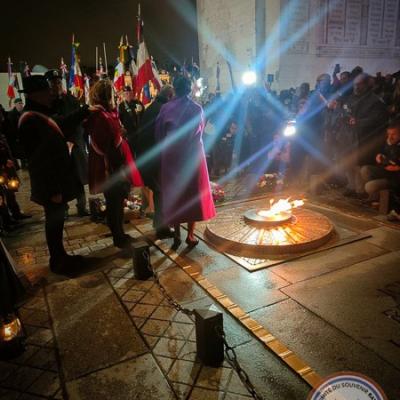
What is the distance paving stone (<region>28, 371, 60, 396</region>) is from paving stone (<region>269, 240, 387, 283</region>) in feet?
8.05

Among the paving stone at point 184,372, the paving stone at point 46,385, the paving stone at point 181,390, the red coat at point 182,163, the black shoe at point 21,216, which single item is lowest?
the black shoe at point 21,216

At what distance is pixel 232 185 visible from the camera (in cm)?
842

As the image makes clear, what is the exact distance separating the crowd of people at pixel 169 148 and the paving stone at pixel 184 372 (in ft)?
7.50

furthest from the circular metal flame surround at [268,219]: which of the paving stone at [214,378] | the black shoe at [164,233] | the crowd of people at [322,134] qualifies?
the paving stone at [214,378]

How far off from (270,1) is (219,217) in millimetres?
9008

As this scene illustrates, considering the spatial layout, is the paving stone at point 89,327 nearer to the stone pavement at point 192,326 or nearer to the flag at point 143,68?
the stone pavement at point 192,326

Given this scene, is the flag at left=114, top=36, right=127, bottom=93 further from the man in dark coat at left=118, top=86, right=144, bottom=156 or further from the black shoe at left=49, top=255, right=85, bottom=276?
the black shoe at left=49, top=255, right=85, bottom=276

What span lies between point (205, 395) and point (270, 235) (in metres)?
2.76

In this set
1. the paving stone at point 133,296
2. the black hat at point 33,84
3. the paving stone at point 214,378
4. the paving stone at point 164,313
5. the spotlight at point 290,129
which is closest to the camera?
the paving stone at point 214,378

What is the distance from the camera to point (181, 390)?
247 cm

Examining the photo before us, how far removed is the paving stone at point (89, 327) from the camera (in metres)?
2.85

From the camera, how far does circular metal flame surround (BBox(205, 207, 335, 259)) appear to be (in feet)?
14.9

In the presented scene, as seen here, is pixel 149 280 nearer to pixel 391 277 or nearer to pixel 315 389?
pixel 315 389

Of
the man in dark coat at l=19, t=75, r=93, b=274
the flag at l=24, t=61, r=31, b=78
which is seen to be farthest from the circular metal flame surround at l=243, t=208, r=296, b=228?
the flag at l=24, t=61, r=31, b=78
